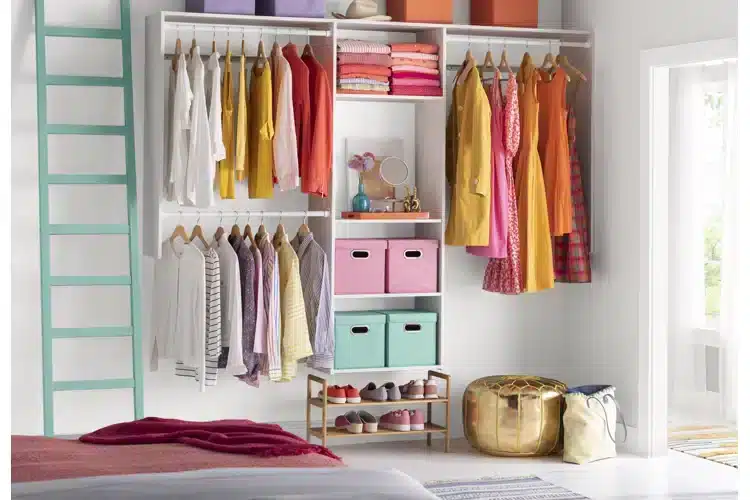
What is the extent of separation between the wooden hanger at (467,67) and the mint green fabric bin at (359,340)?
1.33m

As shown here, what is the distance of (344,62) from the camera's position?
16.9 feet

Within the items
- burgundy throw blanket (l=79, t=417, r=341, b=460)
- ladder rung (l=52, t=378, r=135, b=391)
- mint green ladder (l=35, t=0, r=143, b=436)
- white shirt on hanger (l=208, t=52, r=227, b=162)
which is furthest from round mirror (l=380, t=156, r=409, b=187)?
burgundy throw blanket (l=79, t=417, r=341, b=460)

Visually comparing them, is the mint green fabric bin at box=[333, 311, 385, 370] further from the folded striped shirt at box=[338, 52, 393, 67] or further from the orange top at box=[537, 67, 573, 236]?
the folded striped shirt at box=[338, 52, 393, 67]

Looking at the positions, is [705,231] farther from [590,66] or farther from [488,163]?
[488,163]

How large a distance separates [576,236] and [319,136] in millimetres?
1551

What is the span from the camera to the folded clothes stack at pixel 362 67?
517 cm

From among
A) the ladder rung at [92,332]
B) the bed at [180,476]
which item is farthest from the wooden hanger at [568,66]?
the bed at [180,476]

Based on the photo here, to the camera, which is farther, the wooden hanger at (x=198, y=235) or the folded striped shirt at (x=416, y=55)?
the folded striped shirt at (x=416, y=55)

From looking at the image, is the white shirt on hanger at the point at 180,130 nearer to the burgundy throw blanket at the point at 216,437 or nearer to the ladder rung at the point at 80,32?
the ladder rung at the point at 80,32

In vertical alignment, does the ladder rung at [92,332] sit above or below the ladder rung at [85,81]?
below

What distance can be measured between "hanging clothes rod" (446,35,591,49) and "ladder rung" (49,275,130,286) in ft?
7.02

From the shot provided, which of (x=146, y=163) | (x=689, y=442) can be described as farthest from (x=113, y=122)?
(x=689, y=442)

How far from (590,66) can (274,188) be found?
189 cm

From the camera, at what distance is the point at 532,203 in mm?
5402
